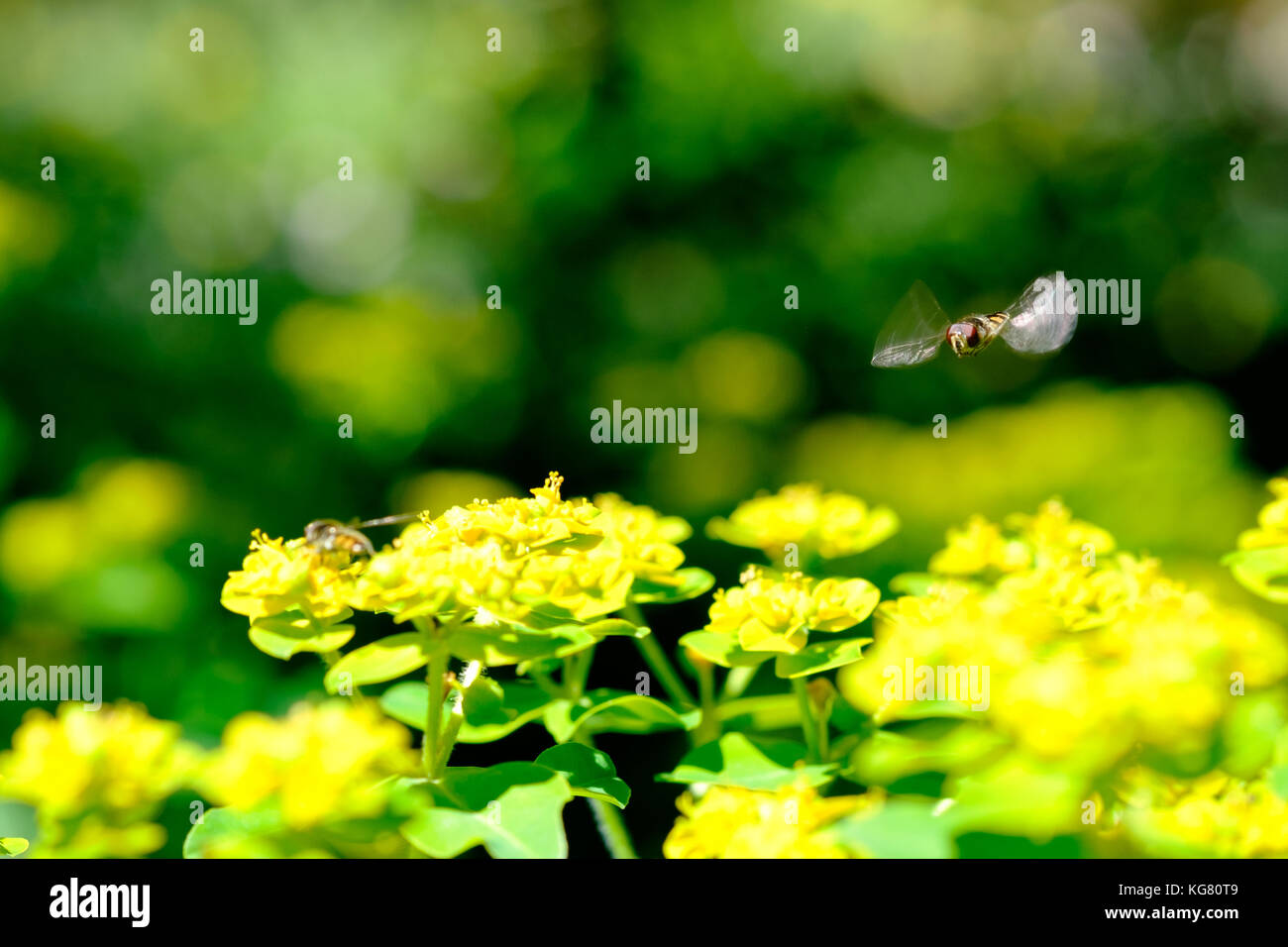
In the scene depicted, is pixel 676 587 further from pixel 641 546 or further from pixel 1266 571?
pixel 1266 571

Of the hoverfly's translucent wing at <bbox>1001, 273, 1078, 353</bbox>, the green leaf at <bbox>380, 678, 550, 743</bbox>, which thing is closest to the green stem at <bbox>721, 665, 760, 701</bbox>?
the green leaf at <bbox>380, 678, 550, 743</bbox>

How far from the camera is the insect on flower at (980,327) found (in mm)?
1106

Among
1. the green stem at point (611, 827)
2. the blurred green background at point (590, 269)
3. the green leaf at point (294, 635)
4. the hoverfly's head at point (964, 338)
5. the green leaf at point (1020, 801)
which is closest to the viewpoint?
the green leaf at point (1020, 801)

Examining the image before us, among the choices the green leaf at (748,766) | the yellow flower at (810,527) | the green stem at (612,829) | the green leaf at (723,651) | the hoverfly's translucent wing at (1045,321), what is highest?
the hoverfly's translucent wing at (1045,321)

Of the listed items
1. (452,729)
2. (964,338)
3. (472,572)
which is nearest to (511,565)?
(472,572)

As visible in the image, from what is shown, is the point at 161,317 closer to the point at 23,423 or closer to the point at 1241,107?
the point at 23,423

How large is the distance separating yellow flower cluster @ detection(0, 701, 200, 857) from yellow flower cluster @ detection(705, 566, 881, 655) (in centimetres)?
45

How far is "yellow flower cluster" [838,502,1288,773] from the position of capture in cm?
69

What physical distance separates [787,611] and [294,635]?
416 millimetres

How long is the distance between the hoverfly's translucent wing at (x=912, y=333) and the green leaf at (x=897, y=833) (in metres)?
0.53

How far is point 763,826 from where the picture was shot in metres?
0.77

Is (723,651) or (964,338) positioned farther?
(964,338)

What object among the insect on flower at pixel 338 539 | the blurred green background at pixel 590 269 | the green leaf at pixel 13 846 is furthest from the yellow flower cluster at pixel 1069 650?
the blurred green background at pixel 590 269

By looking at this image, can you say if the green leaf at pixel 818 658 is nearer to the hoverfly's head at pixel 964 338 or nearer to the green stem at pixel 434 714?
the green stem at pixel 434 714
